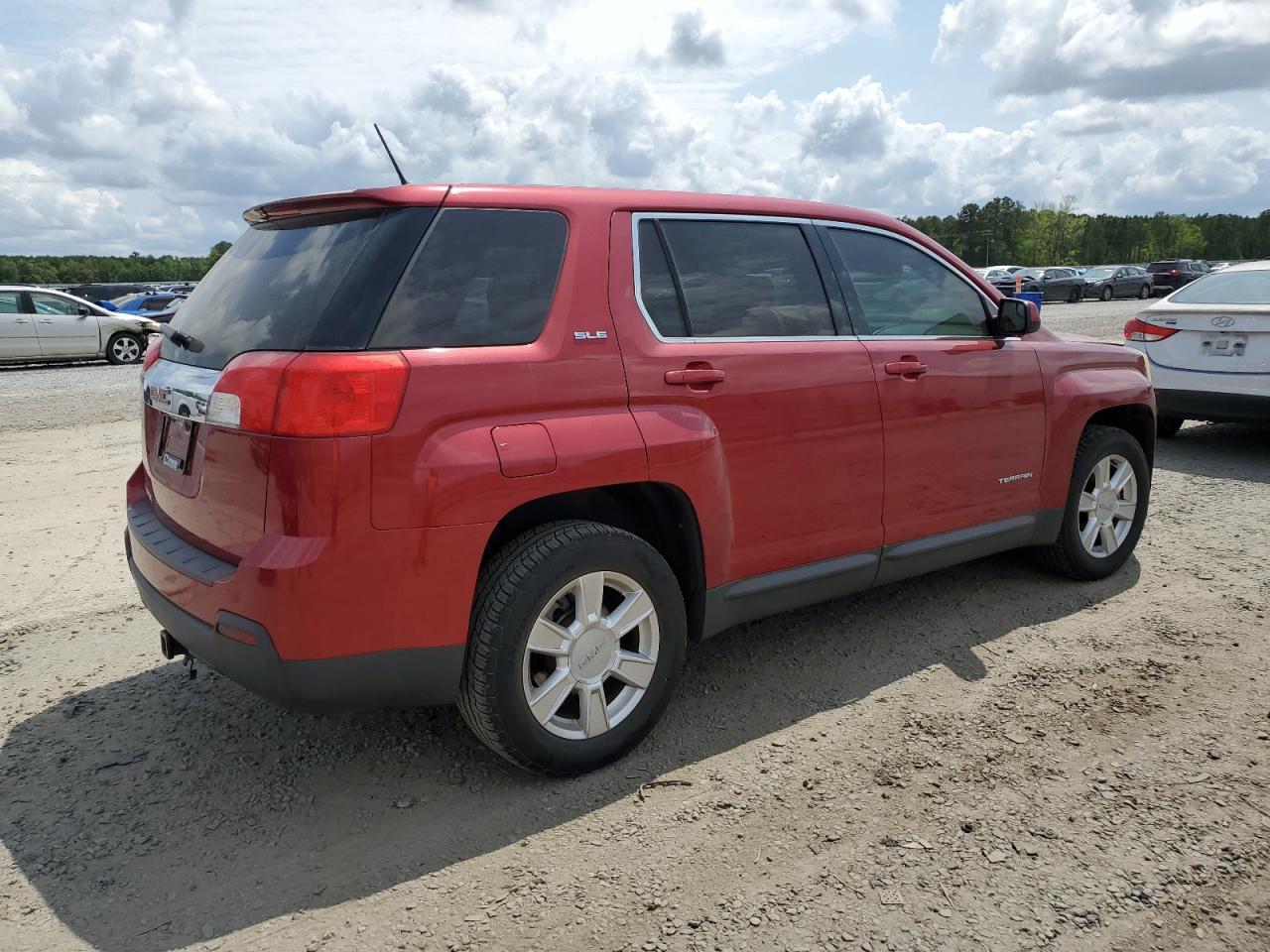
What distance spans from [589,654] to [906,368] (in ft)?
5.90

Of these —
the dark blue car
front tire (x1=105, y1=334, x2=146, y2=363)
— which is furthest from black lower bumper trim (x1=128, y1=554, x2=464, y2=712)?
the dark blue car

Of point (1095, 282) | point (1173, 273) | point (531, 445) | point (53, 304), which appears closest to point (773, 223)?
point (531, 445)

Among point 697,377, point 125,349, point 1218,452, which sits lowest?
point 1218,452

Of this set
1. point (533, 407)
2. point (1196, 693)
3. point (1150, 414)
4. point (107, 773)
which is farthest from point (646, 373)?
point (1150, 414)

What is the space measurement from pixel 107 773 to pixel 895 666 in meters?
2.90

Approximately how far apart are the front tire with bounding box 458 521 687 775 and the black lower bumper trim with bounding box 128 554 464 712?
0.13 m

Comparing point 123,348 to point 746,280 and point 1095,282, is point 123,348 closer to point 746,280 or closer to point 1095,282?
point 746,280

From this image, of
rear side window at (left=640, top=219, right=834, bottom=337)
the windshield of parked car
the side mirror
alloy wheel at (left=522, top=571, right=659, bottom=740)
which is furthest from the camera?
the windshield of parked car

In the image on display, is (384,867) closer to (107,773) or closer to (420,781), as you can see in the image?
(420,781)

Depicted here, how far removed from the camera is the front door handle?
398 cm

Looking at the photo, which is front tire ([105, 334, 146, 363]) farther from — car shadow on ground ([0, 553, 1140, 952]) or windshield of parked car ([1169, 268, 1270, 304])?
windshield of parked car ([1169, 268, 1270, 304])

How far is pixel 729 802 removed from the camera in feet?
10.2

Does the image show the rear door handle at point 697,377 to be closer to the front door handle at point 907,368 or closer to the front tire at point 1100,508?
the front door handle at point 907,368

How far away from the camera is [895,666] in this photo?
13.4 feet
